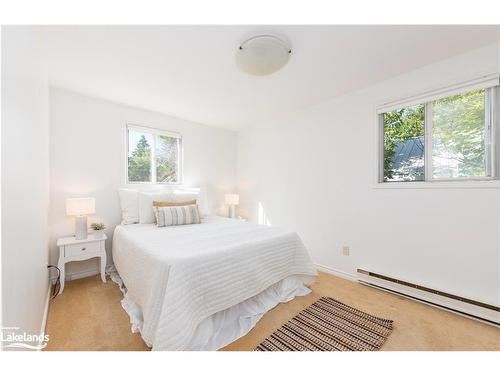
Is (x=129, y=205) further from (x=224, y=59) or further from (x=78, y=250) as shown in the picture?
(x=224, y=59)

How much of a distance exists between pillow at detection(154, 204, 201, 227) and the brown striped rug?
168 cm

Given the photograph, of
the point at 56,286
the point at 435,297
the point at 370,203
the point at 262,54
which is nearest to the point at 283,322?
the point at 435,297

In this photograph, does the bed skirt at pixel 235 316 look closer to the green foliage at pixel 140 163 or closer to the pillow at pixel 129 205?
the pillow at pixel 129 205

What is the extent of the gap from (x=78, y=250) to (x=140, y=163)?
142 centimetres

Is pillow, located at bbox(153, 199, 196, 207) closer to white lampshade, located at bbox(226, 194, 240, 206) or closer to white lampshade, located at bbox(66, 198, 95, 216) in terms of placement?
white lampshade, located at bbox(66, 198, 95, 216)

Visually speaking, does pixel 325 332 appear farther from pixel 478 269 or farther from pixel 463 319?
pixel 478 269

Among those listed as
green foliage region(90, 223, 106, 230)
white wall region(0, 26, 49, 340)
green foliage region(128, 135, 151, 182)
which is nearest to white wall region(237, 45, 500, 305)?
green foliage region(128, 135, 151, 182)

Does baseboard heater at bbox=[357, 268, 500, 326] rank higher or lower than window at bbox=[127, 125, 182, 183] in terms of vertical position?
lower

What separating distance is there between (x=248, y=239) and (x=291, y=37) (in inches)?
68.6

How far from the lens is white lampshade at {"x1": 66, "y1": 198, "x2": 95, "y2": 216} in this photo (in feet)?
7.63

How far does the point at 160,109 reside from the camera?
3.14 meters

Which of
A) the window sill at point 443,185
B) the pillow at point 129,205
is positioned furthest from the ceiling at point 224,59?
the pillow at point 129,205

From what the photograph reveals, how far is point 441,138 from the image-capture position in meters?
2.05

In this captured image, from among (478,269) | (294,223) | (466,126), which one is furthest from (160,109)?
(478,269)
